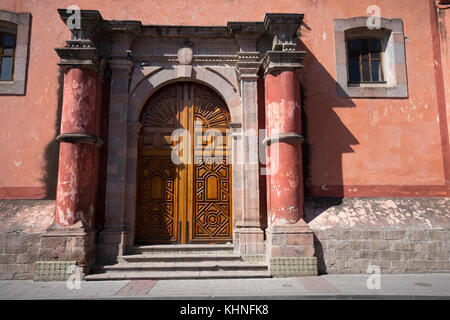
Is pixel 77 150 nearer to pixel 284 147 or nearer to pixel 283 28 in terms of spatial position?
pixel 284 147

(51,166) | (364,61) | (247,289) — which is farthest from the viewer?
(364,61)

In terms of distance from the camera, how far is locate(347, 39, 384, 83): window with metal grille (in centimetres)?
777

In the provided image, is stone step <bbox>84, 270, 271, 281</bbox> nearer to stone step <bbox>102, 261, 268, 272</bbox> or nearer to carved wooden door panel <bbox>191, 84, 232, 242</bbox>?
stone step <bbox>102, 261, 268, 272</bbox>

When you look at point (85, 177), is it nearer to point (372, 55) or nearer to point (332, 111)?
point (332, 111)

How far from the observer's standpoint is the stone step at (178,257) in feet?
21.2

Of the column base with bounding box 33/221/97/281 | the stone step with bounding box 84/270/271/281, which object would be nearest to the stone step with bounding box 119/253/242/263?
the stone step with bounding box 84/270/271/281

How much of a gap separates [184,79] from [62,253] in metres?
4.08

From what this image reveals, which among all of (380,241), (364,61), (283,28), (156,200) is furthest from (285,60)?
(380,241)

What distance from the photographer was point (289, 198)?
6473 mm

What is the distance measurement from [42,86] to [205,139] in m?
3.55

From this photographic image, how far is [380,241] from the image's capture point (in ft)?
21.6

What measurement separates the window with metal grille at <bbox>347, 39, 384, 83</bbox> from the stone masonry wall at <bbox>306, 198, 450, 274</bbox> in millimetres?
3025

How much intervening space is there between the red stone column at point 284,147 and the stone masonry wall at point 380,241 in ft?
2.16

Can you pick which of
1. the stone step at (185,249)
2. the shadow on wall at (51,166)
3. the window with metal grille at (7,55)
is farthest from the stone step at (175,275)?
the window with metal grille at (7,55)
